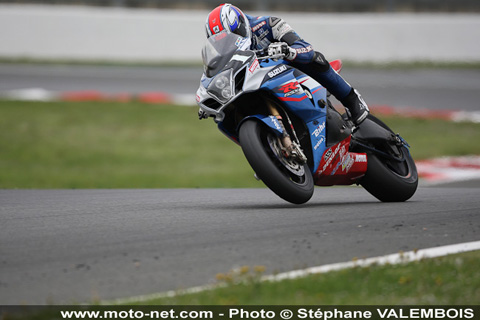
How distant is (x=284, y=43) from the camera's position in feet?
18.4

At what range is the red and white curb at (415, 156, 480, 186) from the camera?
10250 mm

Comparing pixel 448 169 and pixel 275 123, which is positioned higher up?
pixel 275 123

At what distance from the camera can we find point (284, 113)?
5598 mm

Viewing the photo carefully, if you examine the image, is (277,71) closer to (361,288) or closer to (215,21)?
(215,21)

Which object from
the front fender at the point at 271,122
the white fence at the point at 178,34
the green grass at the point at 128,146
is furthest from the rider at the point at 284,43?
the white fence at the point at 178,34

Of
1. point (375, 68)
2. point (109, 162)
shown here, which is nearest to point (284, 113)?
point (109, 162)

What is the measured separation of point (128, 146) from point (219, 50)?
8219mm

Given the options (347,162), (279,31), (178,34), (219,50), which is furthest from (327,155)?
(178,34)

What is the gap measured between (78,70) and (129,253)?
58.9ft

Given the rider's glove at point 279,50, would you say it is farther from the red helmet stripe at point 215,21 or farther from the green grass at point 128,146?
the green grass at point 128,146

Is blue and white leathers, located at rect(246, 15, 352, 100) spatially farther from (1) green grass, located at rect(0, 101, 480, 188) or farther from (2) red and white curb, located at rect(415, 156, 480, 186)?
(1) green grass, located at rect(0, 101, 480, 188)

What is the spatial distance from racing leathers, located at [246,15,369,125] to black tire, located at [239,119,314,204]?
2.25 ft

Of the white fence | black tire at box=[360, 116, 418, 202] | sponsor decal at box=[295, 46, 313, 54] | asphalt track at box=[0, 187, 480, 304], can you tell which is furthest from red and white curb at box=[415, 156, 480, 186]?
the white fence
